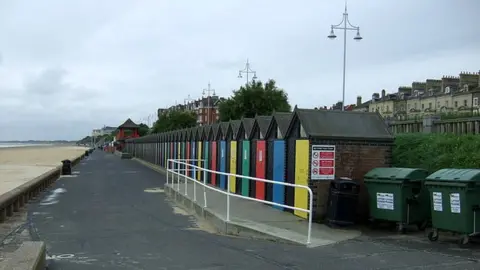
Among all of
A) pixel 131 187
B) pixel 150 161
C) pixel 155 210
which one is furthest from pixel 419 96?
pixel 155 210

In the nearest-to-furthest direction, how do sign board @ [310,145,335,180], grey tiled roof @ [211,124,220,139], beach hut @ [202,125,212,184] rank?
1. sign board @ [310,145,335,180]
2. grey tiled roof @ [211,124,220,139]
3. beach hut @ [202,125,212,184]

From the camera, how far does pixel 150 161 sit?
5431 centimetres

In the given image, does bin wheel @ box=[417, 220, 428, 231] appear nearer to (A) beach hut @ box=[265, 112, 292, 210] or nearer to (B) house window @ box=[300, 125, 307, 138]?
(B) house window @ box=[300, 125, 307, 138]

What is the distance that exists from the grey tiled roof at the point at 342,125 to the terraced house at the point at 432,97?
50.9 metres

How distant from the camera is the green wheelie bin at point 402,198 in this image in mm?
10227

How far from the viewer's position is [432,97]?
8000 cm

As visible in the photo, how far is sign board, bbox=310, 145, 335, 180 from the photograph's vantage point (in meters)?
11.6

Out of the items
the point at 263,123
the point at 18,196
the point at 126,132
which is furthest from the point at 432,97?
the point at 18,196

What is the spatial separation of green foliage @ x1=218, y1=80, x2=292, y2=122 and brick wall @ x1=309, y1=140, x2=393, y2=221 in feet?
104

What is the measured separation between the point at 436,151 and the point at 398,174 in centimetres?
169

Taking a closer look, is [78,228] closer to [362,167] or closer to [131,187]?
[362,167]

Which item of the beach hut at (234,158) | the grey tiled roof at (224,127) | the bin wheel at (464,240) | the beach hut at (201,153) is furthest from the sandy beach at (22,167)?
the bin wheel at (464,240)

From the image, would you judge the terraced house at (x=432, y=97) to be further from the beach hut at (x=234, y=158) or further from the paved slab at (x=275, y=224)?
the paved slab at (x=275, y=224)

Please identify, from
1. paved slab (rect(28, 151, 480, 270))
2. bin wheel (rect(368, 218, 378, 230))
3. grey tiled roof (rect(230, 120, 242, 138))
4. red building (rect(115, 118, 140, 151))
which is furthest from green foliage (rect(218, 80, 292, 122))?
red building (rect(115, 118, 140, 151))
